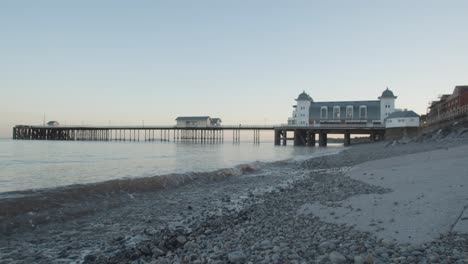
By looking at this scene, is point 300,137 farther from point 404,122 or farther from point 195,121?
point 195,121

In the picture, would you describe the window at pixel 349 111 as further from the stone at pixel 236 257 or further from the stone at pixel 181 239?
the stone at pixel 236 257

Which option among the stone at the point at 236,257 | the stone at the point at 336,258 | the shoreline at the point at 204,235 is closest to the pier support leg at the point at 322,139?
the shoreline at the point at 204,235

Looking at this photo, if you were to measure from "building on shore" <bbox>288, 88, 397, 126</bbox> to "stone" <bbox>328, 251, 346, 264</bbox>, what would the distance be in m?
62.8

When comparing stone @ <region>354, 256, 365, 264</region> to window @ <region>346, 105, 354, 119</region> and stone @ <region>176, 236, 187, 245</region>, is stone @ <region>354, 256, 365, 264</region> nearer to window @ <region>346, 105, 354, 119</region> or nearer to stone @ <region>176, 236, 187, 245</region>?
stone @ <region>176, 236, 187, 245</region>

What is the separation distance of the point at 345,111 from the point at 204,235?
207 ft

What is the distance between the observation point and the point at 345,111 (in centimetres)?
6412

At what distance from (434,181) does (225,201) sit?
5.44 m

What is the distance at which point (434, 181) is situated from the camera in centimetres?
759

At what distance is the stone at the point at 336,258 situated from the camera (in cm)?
352

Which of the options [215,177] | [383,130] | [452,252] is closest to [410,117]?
[383,130]

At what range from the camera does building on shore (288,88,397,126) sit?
6266 centimetres

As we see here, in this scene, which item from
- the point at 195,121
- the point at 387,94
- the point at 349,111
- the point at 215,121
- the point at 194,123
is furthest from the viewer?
the point at 215,121

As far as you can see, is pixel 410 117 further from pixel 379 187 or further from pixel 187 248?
pixel 187 248

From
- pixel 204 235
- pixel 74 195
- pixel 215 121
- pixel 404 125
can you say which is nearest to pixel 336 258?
pixel 204 235
